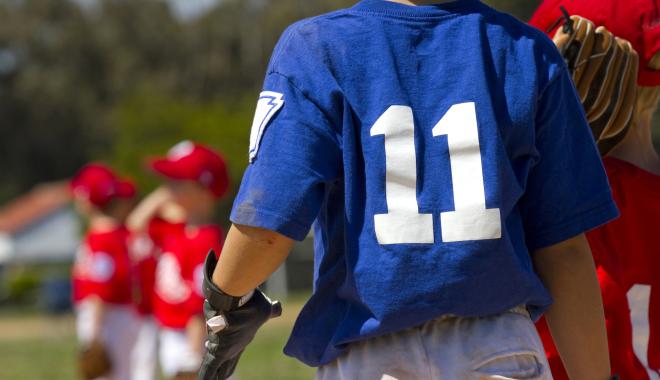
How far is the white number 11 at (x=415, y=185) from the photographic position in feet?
6.50

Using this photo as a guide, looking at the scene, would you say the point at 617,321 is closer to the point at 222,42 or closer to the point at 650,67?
the point at 650,67

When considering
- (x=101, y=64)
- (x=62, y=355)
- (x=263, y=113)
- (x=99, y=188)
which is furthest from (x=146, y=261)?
(x=101, y=64)

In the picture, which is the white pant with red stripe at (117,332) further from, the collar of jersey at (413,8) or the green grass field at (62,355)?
the collar of jersey at (413,8)

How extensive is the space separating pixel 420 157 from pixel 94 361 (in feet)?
19.7

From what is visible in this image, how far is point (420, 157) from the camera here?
1.99 meters

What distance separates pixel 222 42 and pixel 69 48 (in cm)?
826

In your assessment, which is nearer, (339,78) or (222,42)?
(339,78)

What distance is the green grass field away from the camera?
40.5 feet

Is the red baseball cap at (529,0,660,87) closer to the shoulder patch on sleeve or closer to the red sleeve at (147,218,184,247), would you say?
the shoulder patch on sleeve

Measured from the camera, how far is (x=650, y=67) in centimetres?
259

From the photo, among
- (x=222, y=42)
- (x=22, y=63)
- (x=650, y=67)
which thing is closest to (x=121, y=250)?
(x=650, y=67)

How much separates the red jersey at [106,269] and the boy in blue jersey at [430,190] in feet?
→ 19.5

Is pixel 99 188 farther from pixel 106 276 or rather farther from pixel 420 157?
pixel 420 157

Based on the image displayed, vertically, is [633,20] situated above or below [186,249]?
above
